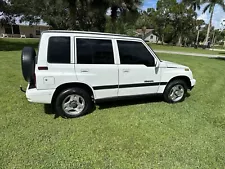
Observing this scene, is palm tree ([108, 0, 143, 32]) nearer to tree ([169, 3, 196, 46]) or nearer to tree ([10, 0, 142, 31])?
tree ([10, 0, 142, 31])

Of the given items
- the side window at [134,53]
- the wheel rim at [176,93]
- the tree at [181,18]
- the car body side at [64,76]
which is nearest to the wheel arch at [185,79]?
the wheel rim at [176,93]

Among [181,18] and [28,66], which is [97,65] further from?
[181,18]

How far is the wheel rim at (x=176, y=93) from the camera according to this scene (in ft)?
17.5

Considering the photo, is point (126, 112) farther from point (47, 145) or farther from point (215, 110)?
point (215, 110)

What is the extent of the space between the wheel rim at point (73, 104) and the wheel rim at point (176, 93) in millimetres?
2484

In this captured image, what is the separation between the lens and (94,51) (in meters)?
4.20

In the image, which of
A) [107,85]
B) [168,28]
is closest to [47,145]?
[107,85]

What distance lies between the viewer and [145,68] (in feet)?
15.5

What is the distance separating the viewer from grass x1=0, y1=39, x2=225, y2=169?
9.84ft

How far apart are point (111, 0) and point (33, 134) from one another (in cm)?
1695

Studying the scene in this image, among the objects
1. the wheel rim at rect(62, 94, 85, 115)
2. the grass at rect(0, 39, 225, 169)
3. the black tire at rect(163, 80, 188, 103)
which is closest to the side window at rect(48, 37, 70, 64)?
the wheel rim at rect(62, 94, 85, 115)

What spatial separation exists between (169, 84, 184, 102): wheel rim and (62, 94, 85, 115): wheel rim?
8.15 ft

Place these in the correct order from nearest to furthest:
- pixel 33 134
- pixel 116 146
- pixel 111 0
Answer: pixel 116 146
pixel 33 134
pixel 111 0

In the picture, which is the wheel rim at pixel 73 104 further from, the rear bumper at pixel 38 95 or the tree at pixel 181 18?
the tree at pixel 181 18
